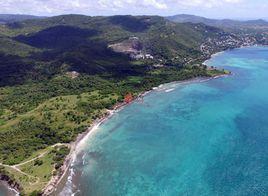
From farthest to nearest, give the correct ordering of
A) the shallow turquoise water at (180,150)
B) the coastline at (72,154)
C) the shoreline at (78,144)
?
the shallow turquoise water at (180,150) < the shoreline at (78,144) < the coastline at (72,154)

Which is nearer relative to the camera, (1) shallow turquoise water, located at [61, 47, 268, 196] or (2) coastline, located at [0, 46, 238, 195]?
(2) coastline, located at [0, 46, 238, 195]

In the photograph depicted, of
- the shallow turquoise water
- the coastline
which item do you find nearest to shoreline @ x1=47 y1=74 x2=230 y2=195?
the coastline

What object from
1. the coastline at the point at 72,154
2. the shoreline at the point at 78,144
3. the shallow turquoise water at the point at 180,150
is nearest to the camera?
the coastline at the point at 72,154

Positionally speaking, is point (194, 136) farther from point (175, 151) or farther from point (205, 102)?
point (205, 102)

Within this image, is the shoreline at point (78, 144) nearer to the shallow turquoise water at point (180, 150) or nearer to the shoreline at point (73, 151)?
the shoreline at point (73, 151)

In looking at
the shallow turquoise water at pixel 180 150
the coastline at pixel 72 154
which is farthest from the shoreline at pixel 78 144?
the shallow turquoise water at pixel 180 150

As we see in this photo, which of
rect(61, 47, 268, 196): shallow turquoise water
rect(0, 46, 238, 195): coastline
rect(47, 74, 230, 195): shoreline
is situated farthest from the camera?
rect(61, 47, 268, 196): shallow turquoise water

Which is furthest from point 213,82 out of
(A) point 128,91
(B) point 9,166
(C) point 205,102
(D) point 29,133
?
(B) point 9,166

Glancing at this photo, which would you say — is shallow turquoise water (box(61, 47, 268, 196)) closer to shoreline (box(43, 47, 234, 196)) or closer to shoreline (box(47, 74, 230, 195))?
shoreline (box(47, 74, 230, 195))
